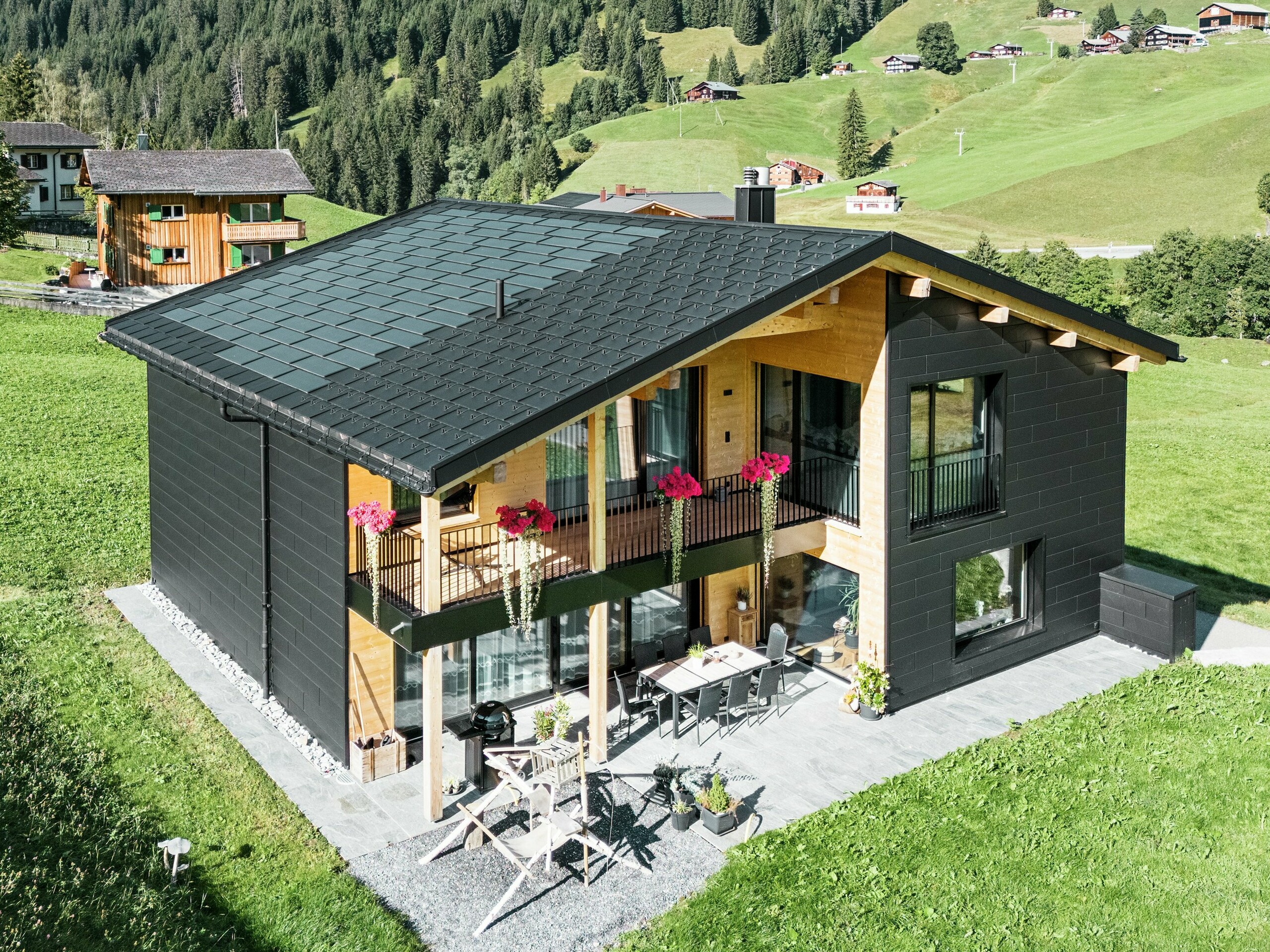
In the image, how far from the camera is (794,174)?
111688 millimetres

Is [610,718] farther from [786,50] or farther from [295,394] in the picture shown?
[786,50]

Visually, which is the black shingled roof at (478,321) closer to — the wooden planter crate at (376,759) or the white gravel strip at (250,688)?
the wooden planter crate at (376,759)

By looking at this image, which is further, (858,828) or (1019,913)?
(858,828)

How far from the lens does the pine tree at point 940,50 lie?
16462cm

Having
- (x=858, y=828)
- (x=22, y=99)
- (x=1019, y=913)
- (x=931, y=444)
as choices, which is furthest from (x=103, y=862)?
(x=22, y=99)

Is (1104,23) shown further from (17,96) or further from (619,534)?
(619,534)

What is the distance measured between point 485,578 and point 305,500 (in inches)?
84.5

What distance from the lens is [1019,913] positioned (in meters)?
10.4

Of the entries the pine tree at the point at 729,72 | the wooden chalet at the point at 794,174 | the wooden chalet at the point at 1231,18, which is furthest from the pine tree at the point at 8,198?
the wooden chalet at the point at 1231,18

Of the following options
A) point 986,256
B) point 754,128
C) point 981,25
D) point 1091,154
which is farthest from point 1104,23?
point 986,256

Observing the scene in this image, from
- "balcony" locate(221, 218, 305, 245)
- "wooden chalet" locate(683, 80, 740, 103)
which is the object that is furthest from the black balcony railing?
"wooden chalet" locate(683, 80, 740, 103)

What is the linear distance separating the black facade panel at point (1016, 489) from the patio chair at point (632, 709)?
2.85 metres

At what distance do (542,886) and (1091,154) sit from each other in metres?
101

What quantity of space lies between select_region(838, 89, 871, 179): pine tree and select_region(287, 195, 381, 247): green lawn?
2251 inches
